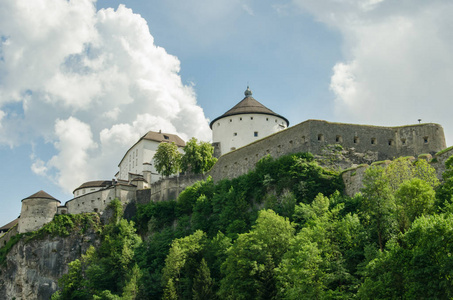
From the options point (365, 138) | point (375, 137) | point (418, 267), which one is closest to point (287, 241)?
point (418, 267)

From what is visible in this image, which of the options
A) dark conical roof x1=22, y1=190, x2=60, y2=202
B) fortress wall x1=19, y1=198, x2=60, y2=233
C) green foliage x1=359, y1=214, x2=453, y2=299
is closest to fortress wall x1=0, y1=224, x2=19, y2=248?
fortress wall x1=19, y1=198, x2=60, y2=233

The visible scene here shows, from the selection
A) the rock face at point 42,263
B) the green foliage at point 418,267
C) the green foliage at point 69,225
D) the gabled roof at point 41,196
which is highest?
the gabled roof at point 41,196

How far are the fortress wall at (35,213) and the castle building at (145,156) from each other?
12.2 meters

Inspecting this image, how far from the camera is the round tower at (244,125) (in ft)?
245

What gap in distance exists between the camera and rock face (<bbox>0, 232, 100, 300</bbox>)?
229 ft

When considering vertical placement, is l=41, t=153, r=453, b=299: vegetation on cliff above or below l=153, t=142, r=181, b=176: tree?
below

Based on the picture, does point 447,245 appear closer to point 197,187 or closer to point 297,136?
point 297,136

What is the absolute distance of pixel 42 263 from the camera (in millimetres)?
70750

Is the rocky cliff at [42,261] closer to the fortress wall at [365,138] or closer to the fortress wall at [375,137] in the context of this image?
the fortress wall at [365,138]

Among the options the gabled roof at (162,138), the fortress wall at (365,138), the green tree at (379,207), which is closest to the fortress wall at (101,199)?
the gabled roof at (162,138)

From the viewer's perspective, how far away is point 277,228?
1768 inches

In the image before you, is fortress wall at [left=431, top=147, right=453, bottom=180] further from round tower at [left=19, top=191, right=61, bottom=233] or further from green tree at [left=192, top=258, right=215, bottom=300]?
round tower at [left=19, top=191, right=61, bottom=233]

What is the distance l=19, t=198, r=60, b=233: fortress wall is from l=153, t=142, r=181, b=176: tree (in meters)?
14.6

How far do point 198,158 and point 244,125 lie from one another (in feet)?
24.5
